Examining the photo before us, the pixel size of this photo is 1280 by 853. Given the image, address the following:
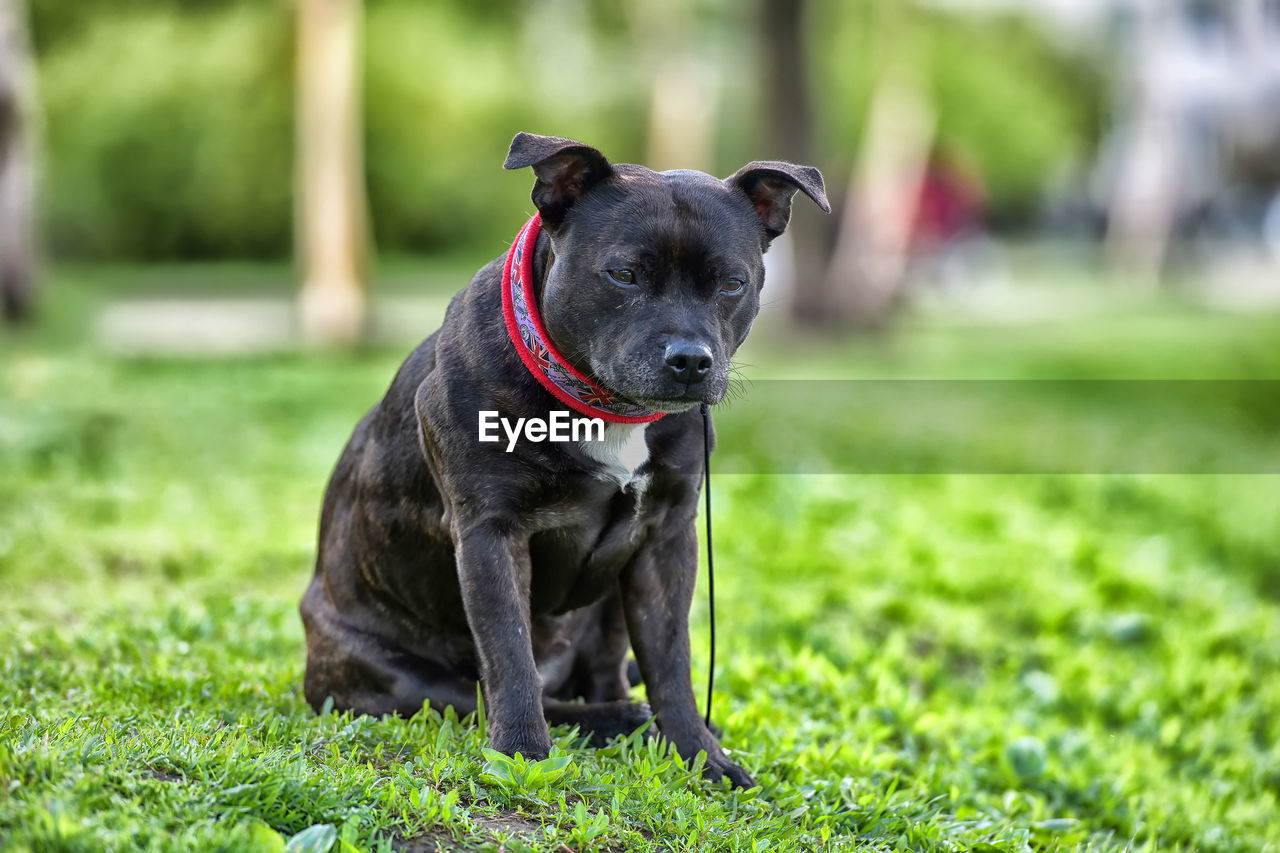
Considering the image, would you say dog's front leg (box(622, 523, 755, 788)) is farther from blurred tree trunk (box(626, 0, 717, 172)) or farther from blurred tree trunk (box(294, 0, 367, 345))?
blurred tree trunk (box(626, 0, 717, 172))

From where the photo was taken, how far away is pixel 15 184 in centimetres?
1381

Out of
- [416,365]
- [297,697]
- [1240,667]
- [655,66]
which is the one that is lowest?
[1240,667]

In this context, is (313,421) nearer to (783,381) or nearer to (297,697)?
(783,381)

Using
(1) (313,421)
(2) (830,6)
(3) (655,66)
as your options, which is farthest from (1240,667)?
(2) (830,6)

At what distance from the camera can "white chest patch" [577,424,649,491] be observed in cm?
388

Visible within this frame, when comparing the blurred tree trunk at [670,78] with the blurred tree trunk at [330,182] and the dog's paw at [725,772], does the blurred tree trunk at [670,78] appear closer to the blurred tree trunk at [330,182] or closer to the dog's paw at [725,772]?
the blurred tree trunk at [330,182]

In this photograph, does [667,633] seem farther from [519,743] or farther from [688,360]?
[688,360]

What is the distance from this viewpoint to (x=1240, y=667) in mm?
6688

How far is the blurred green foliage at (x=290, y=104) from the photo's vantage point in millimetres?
27141

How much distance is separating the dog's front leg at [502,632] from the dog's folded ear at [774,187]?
3.94 feet

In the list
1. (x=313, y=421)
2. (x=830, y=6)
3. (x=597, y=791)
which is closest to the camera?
(x=597, y=791)

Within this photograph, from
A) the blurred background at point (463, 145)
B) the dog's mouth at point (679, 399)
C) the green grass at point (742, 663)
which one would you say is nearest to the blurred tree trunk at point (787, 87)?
the blurred background at point (463, 145)

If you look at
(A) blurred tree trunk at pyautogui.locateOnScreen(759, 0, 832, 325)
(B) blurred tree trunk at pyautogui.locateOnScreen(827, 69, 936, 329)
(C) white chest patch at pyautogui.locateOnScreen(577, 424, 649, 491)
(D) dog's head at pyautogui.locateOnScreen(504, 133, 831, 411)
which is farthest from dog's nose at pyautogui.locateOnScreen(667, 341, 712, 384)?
(B) blurred tree trunk at pyautogui.locateOnScreen(827, 69, 936, 329)

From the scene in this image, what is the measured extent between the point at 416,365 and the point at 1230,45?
46881mm
